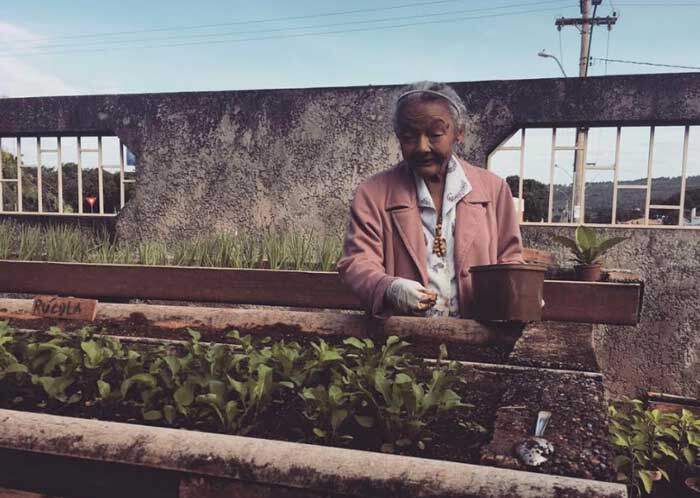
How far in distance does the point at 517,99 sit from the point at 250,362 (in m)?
3.77

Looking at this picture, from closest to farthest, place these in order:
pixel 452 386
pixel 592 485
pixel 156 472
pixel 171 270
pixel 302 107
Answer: pixel 592 485 → pixel 156 472 → pixel 452 386 → pixel 171 270 → pixel 302 107

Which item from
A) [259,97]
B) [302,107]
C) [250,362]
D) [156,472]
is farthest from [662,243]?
[156,472]

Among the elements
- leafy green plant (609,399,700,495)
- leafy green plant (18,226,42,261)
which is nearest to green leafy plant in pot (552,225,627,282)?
leafy green plant (609,399,700,495)

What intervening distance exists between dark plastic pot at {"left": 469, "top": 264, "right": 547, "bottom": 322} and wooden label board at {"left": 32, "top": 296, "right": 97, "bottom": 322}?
1.54 m

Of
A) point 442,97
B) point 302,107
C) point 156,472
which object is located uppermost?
point 302,107

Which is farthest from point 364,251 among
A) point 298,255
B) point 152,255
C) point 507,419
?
point 152,255

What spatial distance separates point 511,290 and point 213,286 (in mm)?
2286

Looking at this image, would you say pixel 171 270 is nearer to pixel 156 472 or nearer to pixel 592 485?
pixel 156 472

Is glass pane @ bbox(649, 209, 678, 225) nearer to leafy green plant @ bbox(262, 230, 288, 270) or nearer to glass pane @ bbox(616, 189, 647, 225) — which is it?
glass pane @ bbox(616, 189, 647, 225)

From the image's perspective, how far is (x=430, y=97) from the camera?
1939mm

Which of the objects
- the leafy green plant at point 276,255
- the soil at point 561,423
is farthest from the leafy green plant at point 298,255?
the soil at point 561,423

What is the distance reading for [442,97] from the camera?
6.39 feet

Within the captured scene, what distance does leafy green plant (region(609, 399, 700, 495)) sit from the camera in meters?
2.34

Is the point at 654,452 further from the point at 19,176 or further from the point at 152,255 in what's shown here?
the point at 19,176
